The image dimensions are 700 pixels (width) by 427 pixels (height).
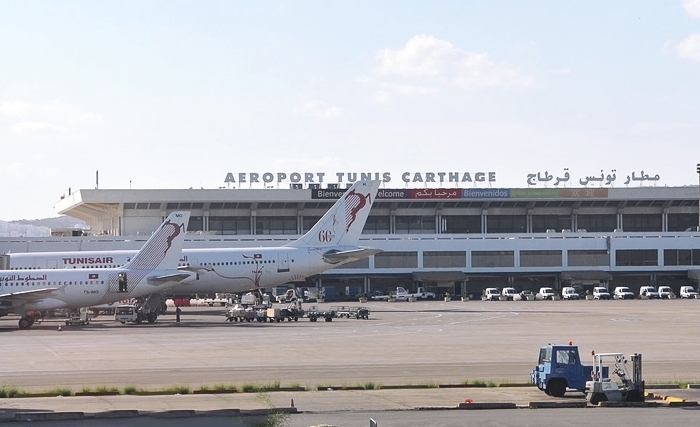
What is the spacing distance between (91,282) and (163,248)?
6.16m

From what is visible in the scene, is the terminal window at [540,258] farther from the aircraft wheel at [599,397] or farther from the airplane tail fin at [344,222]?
the aircraft wheel at [599,397]

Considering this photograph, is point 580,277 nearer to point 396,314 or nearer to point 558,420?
point 396,314

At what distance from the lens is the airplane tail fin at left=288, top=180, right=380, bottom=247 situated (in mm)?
93812

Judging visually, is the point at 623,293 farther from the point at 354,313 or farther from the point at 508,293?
the point at 354,313

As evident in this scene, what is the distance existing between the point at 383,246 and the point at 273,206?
60.6 ft

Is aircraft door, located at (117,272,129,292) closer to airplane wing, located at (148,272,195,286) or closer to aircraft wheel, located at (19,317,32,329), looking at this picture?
airplane wing, located at (148,272,195,286)

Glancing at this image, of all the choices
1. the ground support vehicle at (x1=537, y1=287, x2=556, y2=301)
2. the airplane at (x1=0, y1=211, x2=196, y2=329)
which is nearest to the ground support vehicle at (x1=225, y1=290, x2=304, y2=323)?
the airplane at (x1=0, y1=211, x2=196, y2=329)

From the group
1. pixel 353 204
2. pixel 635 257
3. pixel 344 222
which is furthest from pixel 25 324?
pixel 635 257

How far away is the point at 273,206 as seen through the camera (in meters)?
136

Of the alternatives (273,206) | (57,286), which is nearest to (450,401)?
(57,286)

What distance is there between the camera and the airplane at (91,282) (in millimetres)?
74400

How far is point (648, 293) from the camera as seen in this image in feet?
402

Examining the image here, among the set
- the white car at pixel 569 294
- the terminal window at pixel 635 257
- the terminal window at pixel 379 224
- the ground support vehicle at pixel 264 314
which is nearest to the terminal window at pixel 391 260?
the terminal window at pixel 379 224

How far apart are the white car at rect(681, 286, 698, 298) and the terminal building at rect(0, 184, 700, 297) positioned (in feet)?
19.1
